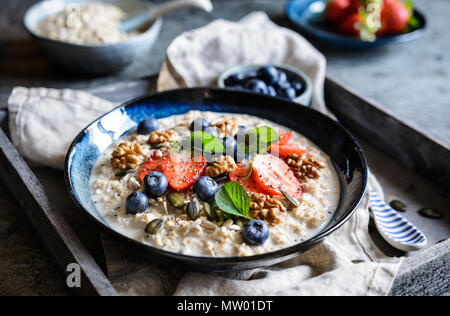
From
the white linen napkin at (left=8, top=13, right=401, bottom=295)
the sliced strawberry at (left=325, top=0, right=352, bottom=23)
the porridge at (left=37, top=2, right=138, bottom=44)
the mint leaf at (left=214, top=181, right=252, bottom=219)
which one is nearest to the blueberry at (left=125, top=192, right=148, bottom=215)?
the white linen napkin at (left=8, top=13, right=401, bottom=295)

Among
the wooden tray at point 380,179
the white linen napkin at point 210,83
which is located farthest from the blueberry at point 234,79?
the wooden tray at point 380,179

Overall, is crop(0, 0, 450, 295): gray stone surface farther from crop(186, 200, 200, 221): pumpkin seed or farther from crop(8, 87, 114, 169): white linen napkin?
crop(186, 200, 200, 221): pumpkin seed

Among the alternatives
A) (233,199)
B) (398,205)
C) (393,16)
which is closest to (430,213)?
(398,205)

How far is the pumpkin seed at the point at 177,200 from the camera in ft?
5.13

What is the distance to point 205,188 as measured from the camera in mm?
1580

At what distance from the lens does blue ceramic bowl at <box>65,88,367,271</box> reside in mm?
1366

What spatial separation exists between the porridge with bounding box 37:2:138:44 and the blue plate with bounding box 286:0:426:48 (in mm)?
1104

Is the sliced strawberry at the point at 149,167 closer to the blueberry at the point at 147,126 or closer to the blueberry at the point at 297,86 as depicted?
the blueberry at the point at 147,126

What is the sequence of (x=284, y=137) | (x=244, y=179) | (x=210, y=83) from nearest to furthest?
1. (x=244, y=179)
2. (x=284, y=137)
3. (x=210, y=83)

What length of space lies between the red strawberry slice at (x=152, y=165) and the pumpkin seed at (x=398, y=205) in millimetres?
883

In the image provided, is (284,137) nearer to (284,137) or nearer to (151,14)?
(284,137)

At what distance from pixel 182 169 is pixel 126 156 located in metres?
0.23
